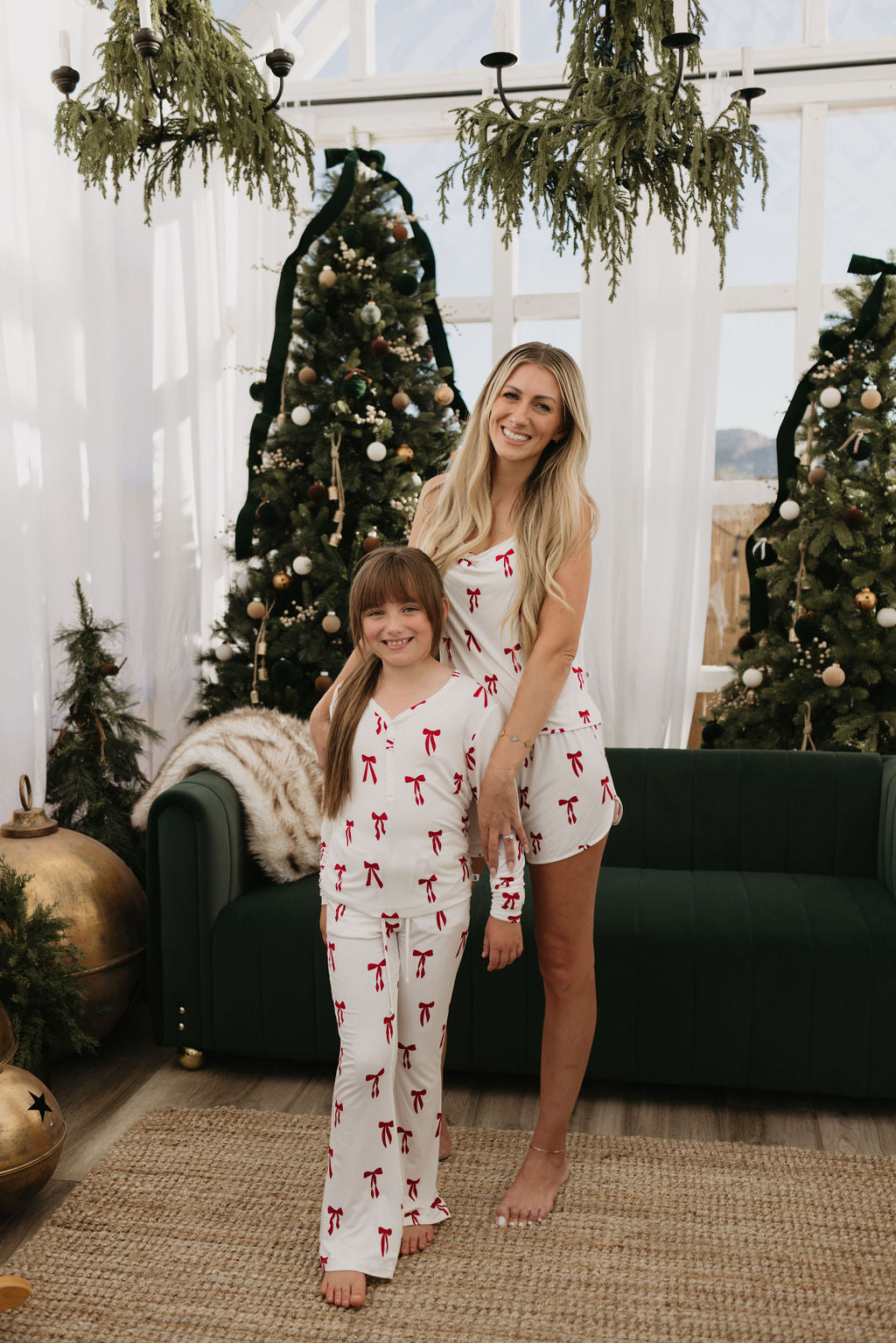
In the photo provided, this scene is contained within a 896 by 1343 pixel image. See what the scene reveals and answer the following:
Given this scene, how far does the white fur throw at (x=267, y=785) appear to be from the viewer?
8.84 feet

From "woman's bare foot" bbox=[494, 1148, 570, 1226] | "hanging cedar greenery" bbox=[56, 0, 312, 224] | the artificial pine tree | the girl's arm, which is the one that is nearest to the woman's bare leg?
"woman's bare foot" bbox=[494, 1148, 570, 1226]

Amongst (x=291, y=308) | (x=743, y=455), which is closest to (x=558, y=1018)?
(x=291, y=308)

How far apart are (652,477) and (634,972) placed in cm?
212

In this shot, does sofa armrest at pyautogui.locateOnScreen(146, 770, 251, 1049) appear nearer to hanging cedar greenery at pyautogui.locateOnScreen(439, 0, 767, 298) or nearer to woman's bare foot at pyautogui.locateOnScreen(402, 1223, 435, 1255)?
woman's bare foot at pyautogui.locateOnScreen(402, 1223, 435, 1255)

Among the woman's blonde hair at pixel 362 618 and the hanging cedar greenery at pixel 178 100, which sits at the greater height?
the hanging cedar greenery at pixel 178 100

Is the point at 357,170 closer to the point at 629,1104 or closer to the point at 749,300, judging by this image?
the point at 749,300

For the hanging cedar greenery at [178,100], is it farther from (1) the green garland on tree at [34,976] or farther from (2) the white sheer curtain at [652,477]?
(2) the white sheer curtain at [652,477]

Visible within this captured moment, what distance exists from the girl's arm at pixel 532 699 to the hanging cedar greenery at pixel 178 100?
848mm

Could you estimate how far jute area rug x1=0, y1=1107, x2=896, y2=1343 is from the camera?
68.1 inches

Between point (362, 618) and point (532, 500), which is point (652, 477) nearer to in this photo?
point (532, 500)

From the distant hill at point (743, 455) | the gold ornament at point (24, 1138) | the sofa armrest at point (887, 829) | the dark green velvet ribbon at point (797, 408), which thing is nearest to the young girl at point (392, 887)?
the gold ornament at point (24, 1138)

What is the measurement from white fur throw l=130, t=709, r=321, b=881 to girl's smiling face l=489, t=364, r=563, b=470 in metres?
1.17

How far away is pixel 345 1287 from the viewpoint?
1770 millimetres

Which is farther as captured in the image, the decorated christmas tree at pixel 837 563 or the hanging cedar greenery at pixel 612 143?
the decorated christmas tree at pixel 837 563
